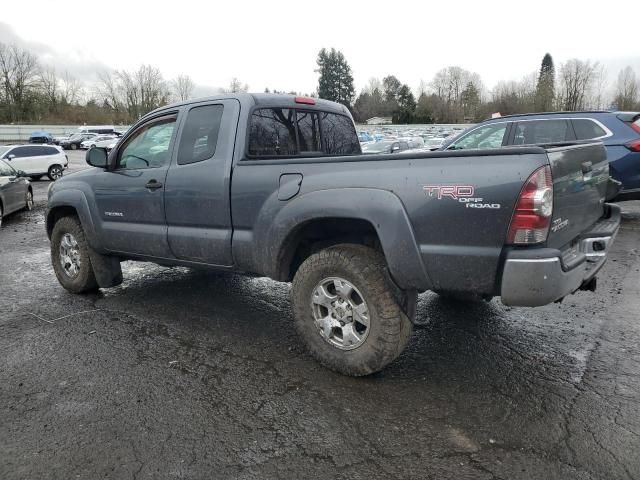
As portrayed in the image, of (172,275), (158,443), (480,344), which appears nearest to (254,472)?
(158,443)

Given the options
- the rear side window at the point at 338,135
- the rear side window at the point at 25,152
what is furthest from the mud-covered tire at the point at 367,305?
the rear side window at the point at 25,152

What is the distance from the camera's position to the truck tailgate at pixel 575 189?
285 cm

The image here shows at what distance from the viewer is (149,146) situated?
4.78 metres

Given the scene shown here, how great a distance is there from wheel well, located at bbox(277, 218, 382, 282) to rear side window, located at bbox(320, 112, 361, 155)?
1.26 metres

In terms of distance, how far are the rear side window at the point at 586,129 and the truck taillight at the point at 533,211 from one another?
6297 mm

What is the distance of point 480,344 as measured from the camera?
4.02m

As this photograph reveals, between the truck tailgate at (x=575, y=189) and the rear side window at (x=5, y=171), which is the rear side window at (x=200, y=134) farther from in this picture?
the rear side window at (x=5, y=171)

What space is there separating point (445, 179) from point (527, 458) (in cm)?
155

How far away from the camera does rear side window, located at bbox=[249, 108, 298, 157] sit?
13.5 ft

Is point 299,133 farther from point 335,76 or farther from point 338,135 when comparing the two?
point 335,76

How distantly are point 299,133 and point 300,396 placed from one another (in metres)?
2.39

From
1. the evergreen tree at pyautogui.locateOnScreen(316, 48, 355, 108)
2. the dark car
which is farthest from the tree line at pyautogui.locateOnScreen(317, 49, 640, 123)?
the dark car

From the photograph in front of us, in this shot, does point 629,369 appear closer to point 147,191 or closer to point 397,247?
point 397,247

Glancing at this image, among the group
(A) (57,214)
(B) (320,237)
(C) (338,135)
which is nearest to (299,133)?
(C) (338,135)
